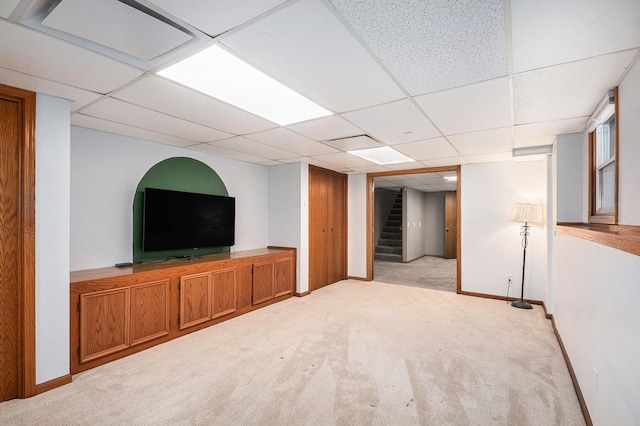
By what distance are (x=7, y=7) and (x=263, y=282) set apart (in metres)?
3.88

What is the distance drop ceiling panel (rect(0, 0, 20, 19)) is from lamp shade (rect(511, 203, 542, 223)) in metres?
5.66

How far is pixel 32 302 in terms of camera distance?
2.42 metres

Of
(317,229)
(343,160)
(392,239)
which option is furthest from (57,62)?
(392,239)

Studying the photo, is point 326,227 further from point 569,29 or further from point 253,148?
point 569,29

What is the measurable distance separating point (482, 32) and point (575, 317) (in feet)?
8.01

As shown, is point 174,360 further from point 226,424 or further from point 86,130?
point 86,130

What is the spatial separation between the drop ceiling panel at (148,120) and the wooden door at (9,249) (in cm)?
59

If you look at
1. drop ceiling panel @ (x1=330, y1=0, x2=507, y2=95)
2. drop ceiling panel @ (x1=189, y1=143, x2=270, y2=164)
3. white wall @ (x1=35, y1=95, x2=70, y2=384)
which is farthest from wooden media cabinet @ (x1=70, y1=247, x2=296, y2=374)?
drop ceiling panel @ (x1=330, y1=0, x2=507, y2=95)

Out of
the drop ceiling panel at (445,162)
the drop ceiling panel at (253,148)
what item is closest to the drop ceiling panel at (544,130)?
the drop ceiling panel at (445,162)

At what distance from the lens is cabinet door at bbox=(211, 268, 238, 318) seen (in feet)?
13.0

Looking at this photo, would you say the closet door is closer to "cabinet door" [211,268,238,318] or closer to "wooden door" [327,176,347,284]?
"wooden door" [327,176,347,284]

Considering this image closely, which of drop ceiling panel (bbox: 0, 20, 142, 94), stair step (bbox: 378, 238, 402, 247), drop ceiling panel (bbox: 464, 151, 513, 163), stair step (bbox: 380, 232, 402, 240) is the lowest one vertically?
stair step (bbox: 378, 238, 402, 247)

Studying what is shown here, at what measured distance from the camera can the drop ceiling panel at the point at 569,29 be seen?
139cm

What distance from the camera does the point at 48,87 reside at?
7.70ft
